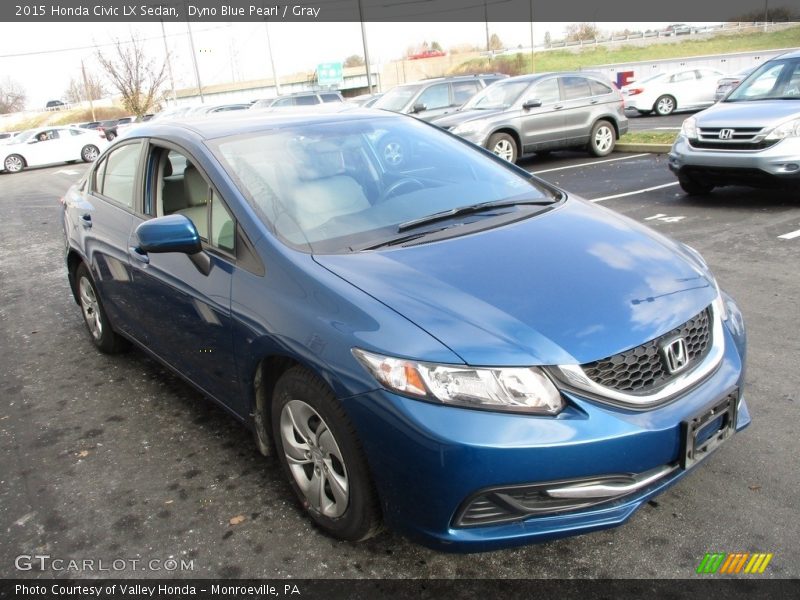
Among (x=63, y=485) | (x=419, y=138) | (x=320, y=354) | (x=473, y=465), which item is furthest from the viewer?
(x=419, y=138)

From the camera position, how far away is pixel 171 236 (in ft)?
9.65

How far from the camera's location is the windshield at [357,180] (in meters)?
2.97

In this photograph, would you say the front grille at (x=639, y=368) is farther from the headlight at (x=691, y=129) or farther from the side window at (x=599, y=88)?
the side window at (x=599, y=88)

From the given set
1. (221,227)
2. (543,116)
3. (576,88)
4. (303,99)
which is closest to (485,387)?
(221,227)

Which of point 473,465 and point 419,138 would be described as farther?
point 419,138

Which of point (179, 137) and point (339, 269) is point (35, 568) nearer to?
point (339, 269)

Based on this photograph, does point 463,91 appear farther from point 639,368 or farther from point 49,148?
point 49,148

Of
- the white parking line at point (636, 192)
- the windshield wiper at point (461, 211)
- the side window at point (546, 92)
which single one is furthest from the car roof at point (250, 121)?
the side window at point (546, 92)

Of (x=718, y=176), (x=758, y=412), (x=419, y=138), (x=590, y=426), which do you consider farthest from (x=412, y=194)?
(x=718, y=176)

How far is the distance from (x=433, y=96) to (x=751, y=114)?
797cm

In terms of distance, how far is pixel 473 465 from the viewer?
2.07m

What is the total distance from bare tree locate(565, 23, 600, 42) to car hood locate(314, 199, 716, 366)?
70990 mm

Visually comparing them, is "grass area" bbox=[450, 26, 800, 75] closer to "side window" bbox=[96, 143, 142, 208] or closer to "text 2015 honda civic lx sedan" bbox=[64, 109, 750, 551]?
"side window" bbox=[96, 143, 142, 208]

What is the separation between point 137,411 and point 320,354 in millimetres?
2079
